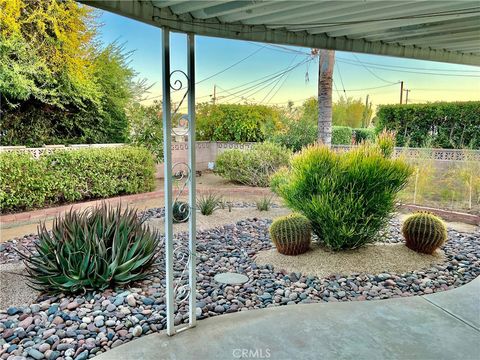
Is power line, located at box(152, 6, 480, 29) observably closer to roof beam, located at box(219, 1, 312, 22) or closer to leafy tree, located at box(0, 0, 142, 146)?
roof beam, located at box(219, 1, 312, 22)

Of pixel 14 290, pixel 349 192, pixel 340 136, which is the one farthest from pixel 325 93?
pixel 14 290

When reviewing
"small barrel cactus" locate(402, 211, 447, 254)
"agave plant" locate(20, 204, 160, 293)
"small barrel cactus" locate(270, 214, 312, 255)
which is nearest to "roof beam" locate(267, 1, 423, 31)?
→ "small barrel cactus" locate(270, 214, 312, 255)

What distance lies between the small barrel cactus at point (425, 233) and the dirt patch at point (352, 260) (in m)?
0.10

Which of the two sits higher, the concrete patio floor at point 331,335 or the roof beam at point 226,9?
the roof beam at point 226,9

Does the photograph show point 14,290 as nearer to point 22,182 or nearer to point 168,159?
point 168,159

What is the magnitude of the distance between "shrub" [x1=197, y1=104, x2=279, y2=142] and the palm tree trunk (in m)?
3.51

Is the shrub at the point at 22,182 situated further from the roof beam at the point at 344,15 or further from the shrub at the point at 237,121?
the shrub at the point at 237,121

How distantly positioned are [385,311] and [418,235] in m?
1.69

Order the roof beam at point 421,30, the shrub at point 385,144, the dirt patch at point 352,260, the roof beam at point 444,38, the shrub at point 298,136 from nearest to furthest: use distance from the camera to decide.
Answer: the roof beam at point 421,30
the roof beam at point 444,38
the dirt patch at point 352,260
the shrub at point 385,144
the shrub at point 298,136

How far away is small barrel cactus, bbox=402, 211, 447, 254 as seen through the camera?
14.1 ft

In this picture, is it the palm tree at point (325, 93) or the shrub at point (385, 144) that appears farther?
the palm tree at point (325, 93)

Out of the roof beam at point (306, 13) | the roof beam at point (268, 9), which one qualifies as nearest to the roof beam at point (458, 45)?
the roof beam at point (306, 13)

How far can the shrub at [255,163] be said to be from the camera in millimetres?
9156

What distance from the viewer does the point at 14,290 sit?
3375mm
